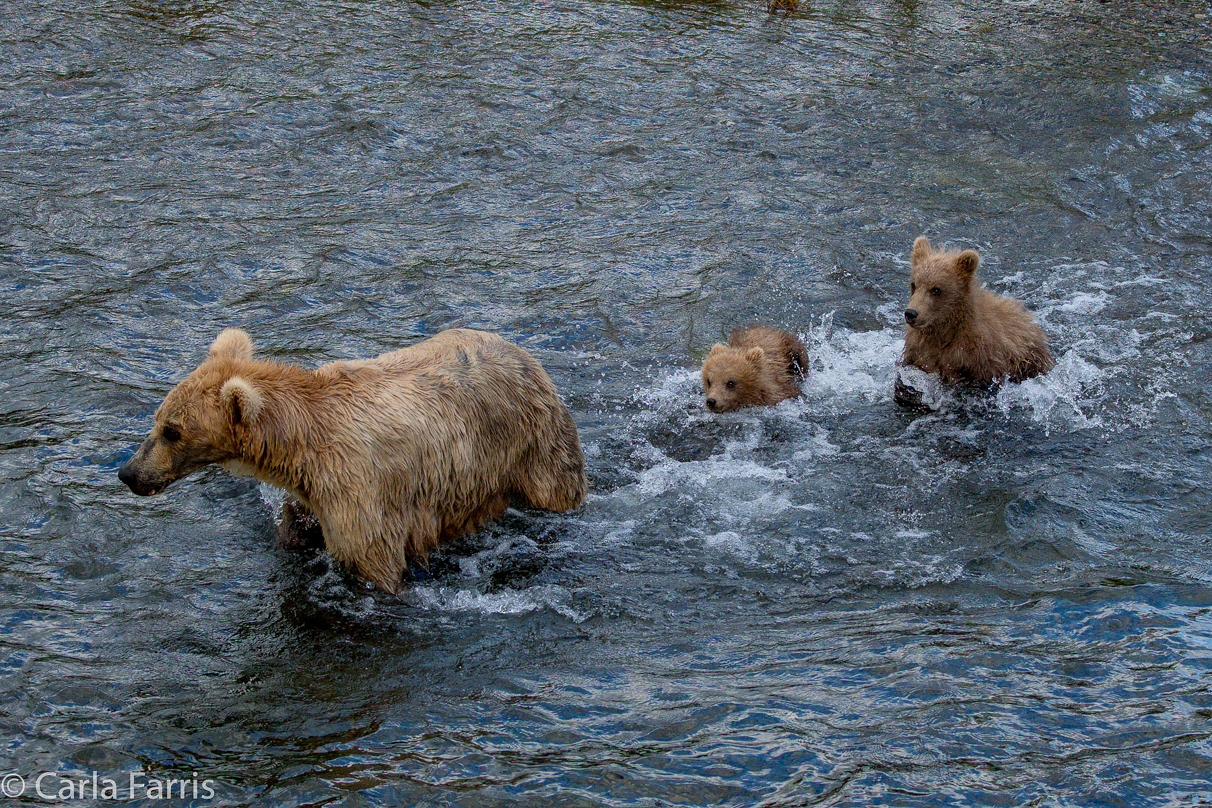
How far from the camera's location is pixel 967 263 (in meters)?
7.88

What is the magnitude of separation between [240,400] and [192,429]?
32cm

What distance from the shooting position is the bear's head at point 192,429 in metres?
5.29

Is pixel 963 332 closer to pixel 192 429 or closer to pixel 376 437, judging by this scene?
pixel 376 437

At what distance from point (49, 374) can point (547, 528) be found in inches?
149

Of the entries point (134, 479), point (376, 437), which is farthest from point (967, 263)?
point (134, 479)

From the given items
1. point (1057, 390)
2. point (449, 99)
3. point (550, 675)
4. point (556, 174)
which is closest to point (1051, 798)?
point (550, 675)

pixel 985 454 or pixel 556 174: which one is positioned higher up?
pixel 556 174

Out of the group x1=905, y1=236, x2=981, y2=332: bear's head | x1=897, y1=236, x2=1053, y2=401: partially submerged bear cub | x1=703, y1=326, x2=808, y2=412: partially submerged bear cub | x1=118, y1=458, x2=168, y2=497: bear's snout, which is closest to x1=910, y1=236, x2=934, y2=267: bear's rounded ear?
x1=897, y1=236, x2=1053, y2=401: partially submerged bear cub

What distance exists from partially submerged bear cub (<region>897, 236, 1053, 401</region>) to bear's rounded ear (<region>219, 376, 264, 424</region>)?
4.89 metres

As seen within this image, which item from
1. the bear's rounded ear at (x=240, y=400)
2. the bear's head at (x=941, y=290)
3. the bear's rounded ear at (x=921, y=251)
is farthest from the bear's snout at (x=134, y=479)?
the bear's rounded ear at (x=921, y=251)

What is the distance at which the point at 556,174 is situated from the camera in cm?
1111

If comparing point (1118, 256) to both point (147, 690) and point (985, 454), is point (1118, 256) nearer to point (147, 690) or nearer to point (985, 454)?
point (985, 454)

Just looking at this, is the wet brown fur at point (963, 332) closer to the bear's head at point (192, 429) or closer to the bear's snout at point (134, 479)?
the bear's head at point (192, 429)

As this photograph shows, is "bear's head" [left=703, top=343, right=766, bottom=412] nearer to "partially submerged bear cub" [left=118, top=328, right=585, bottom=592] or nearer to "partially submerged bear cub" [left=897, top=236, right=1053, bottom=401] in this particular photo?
"partially submerged bear cub" [left=897, top=236, right=1053, bottom=401]
